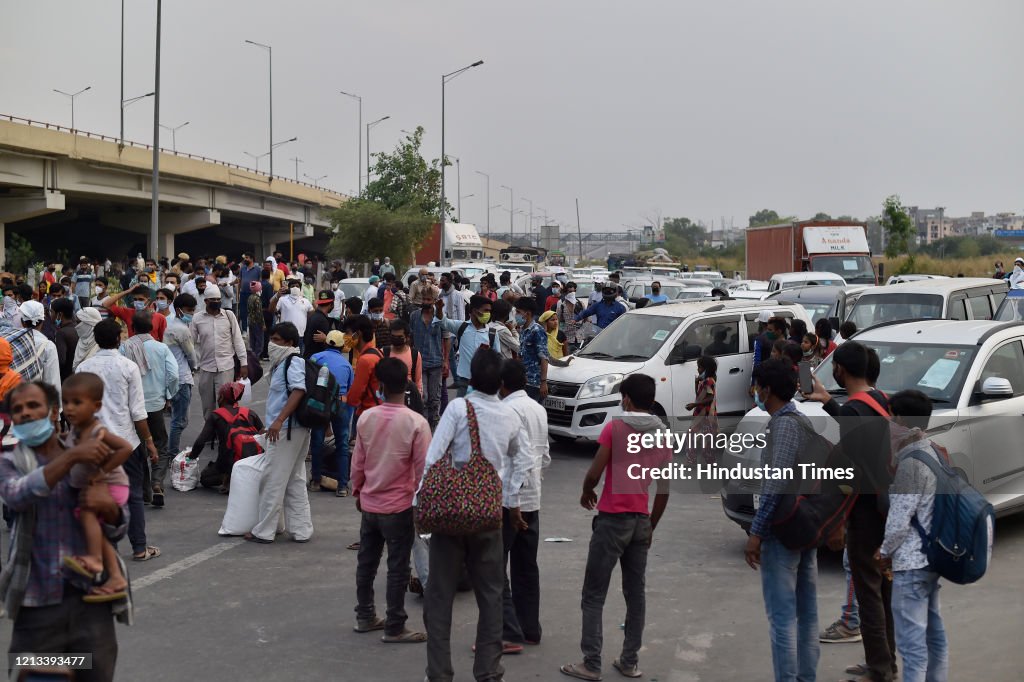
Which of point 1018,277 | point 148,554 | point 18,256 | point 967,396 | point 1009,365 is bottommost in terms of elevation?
point 148,554

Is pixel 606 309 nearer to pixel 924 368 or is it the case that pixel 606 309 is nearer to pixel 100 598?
pixel 924 368

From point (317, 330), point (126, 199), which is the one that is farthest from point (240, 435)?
point (126, 199)

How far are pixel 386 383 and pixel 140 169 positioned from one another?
1664 inches

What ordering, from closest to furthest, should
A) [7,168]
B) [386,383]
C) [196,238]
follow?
[386,383] → [7,168] → [196,238]

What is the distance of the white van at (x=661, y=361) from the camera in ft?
41.1

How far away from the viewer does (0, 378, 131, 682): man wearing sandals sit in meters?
4.25

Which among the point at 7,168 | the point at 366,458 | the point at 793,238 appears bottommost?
the point at 366,458

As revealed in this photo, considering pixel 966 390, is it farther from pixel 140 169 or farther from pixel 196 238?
pixel 196 238

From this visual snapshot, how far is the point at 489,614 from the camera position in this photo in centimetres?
560

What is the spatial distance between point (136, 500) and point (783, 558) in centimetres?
491

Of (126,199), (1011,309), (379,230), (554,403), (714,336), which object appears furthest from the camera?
(126,199)

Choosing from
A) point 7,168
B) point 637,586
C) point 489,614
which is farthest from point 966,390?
point 7,168

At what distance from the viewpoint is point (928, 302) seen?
1580 centimetres

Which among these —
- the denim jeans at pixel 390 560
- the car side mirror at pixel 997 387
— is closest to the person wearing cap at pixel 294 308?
the denim jeans at pixel 390 560
